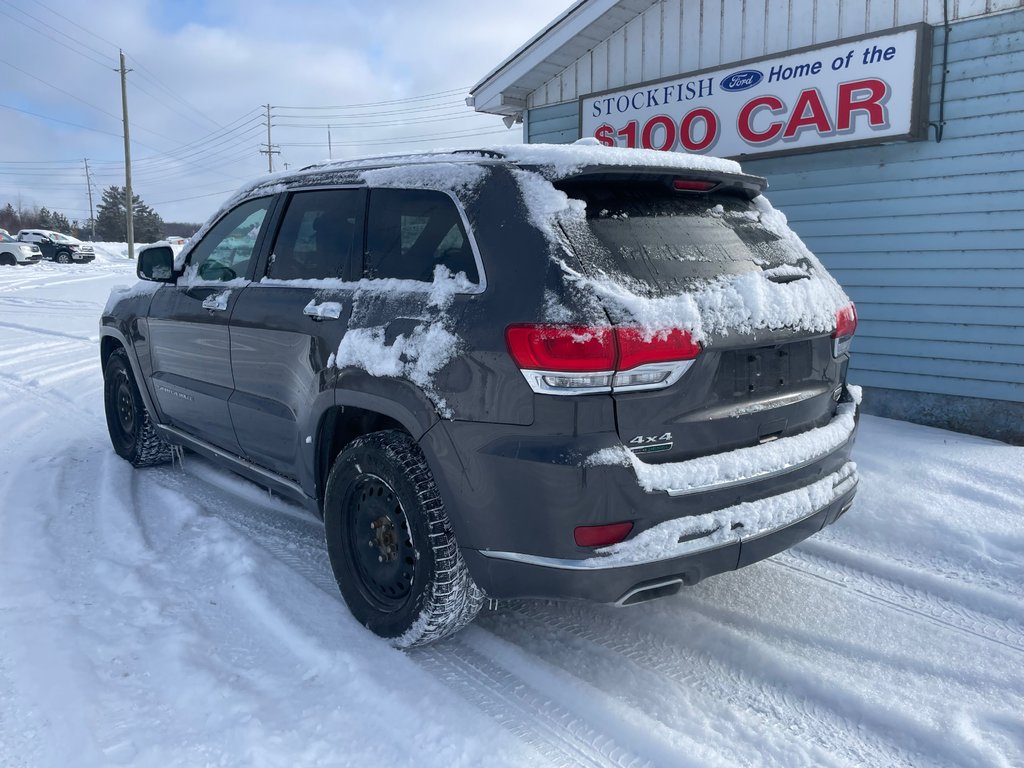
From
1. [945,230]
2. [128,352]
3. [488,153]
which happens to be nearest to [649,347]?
[488,153]

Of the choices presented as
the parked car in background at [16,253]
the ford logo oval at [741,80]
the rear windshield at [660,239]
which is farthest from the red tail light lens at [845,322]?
the parked car in background at [16,253]

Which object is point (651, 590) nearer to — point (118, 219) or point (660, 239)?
point (660, 239)

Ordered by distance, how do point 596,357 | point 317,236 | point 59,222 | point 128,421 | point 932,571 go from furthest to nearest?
point 59,222 → point 128,421 → point 932,571 → point 317,236 → point 596,357

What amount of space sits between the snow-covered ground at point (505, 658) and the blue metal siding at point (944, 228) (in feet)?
7.50

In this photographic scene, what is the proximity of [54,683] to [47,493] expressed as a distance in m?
2.32

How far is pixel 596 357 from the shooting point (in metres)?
2.29

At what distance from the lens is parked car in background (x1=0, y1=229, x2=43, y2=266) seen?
102 ft

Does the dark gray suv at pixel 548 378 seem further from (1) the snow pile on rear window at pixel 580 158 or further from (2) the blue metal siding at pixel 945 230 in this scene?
(2) the blue metal siding at pixel 945 230

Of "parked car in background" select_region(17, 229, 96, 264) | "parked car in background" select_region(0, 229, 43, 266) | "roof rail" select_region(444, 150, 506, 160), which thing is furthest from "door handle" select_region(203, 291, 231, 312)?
"parked car in background" select_region(17, 229, 96, 264)

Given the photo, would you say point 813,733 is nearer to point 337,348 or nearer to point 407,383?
point 407,383

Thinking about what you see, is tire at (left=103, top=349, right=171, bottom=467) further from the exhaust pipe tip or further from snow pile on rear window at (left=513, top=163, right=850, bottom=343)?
the exhaust pipe tip

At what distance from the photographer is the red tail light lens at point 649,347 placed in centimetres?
231

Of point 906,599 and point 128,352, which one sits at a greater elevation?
point 128,352

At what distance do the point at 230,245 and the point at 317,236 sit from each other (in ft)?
3.12
